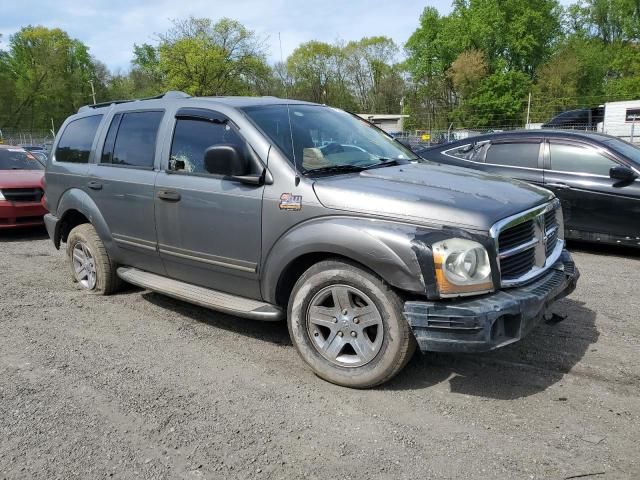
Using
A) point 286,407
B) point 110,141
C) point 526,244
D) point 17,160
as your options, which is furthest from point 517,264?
point 17,160

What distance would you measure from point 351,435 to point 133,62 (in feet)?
285

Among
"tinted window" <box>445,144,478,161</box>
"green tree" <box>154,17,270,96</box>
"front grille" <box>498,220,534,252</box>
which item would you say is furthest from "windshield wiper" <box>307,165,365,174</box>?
"green tree" <box>154,17,270,96</box>

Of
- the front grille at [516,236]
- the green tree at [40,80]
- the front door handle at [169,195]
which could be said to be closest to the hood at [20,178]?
the front door handle at [169,195]

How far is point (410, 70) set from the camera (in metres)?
67.1

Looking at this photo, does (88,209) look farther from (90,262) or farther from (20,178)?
(20,178)

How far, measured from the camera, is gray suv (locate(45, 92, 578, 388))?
3066 millimetres

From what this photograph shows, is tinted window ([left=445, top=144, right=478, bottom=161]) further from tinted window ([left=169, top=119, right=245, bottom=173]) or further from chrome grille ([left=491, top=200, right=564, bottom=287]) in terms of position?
tinted window ([left=169, top=119, right=245, bottom=173])

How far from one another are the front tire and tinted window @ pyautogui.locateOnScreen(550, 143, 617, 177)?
16.3 feet

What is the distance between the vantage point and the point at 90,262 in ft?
18.3

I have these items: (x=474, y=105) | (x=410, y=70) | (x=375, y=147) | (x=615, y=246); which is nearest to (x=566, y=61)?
(x=474, y=105)

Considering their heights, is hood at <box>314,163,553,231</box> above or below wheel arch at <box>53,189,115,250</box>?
above

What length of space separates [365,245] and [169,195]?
1.89 metres

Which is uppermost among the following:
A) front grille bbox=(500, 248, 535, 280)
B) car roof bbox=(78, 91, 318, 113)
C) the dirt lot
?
car roof bbox=(78, 91, 318, 113)

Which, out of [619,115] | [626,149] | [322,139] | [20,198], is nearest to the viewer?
[322,139]
